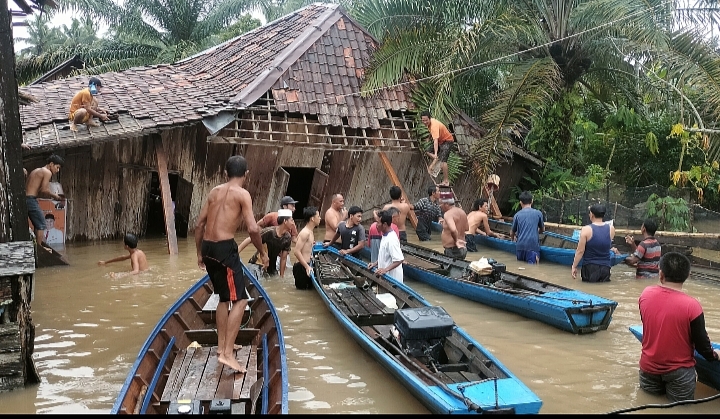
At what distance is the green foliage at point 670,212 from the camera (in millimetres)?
12305

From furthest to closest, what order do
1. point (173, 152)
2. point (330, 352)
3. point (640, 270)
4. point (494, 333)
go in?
point (173, 152), point (640, 270), point (494, 333), point (330, 352)

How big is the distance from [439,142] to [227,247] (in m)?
10.8

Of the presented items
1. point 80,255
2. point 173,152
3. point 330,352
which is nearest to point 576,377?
point 330,352

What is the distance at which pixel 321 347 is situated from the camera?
711 centimetres

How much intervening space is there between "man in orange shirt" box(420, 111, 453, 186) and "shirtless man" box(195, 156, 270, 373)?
10.0 metres

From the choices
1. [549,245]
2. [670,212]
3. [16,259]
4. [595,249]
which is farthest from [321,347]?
[670,212]

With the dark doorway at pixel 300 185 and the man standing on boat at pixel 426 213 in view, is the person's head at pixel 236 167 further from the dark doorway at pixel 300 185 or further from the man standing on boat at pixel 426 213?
the dark doorway at pixel 300 185

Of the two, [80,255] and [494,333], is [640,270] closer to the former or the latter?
[494,333]

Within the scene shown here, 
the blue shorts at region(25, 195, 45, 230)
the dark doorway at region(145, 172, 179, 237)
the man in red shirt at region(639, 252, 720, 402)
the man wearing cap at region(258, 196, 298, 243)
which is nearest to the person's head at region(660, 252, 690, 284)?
the man in red shirt at region(639, 252, 720, 402)

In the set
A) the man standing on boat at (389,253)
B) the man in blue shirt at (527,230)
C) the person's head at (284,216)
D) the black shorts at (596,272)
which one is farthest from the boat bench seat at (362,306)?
the man in blue shirt at (527,230)

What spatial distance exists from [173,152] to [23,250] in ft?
29.3

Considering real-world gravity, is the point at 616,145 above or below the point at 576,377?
above

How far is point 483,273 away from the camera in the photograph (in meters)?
9.05

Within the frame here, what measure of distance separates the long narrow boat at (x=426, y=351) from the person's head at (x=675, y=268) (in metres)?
1.61
